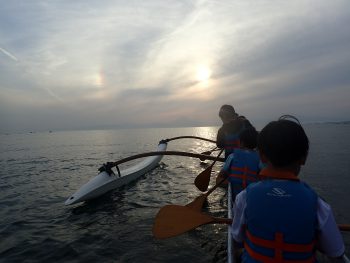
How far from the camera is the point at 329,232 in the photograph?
2715mm

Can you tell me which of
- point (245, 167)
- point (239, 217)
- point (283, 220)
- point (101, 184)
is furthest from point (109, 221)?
point (283, 220)

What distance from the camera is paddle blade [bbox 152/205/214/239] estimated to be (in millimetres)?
4913

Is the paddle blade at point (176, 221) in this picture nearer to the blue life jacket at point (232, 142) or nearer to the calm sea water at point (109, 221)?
the calm sea water at point (109, 221)

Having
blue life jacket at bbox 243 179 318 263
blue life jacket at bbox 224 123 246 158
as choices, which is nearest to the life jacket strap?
blue life jacket at bbox 243 179 318 263

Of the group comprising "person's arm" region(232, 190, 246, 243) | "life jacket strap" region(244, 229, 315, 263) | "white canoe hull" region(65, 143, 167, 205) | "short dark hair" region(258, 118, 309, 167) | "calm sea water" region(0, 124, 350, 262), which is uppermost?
"short dark hair" region(258, 118, 309, 167)

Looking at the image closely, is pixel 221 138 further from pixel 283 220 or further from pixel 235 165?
pixel 283 220

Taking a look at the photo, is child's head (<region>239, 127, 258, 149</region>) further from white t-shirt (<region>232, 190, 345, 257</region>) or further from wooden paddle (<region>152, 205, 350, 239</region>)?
white t-shirt (<region>232, 190, 345, 257</region>)

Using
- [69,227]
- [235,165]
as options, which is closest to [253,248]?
[235,165]

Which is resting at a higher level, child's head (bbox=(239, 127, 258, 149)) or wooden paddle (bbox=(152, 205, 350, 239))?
child's head (bbox=(239, 127, 258, 149))

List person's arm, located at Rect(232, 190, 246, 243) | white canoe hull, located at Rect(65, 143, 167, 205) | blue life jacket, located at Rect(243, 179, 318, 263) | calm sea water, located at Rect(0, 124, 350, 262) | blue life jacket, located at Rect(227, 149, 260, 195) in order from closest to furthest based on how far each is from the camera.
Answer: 1. blue life jacket, located at Rect(243, 179, 318, 263)
2. person's arm, located at Rect(232, 190, 246, 243)
3. blue life jacket, located at Rect(227, 149, 260, 195)
4. calm sea water, located at Rect(0, 124, 350, 262)
5. white canoe hull, located at Rect(65, 143, 167, 205)

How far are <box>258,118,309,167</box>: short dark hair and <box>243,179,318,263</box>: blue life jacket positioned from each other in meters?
0.22

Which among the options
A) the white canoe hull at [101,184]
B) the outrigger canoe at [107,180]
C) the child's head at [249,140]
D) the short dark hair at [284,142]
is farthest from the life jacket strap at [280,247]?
the white canoe hull at [101,184]

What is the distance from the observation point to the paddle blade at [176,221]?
4913mm

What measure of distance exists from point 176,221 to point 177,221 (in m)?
0.02
